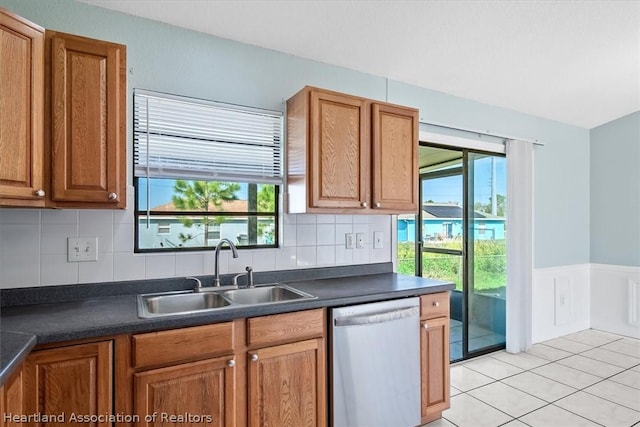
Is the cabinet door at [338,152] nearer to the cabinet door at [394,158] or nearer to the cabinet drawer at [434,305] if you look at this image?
the cabinet door at [394,158]

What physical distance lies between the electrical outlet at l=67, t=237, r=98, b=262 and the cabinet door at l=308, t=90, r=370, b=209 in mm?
1226

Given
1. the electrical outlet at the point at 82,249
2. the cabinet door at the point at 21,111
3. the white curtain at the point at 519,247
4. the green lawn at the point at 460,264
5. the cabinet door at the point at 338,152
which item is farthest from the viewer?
the white curtain at the point at 519,247

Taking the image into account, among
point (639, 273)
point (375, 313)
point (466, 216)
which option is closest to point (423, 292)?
point (375, 313)

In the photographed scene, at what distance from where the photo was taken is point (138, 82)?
6.80 feet

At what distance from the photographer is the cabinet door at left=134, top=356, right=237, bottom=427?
4.89 feet

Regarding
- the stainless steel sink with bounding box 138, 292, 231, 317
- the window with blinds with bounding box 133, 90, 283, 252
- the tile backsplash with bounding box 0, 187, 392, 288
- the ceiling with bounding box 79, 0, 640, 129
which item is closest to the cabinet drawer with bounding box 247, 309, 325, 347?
Answer: the stainless steel sink with bounding box 138, 292, 231, 317

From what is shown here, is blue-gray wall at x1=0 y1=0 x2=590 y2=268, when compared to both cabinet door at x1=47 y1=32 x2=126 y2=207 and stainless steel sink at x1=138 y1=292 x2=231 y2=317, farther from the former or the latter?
stainless steel sink at x1=138 y1=292 x2=231 y2=317

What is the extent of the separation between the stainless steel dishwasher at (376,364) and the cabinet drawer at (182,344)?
1.95 ft

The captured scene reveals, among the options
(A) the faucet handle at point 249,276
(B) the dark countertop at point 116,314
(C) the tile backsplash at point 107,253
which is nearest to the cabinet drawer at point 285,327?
(B) the dark countertop at point 116,314

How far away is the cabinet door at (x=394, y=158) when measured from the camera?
2414 mm

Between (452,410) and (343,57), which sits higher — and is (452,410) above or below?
below

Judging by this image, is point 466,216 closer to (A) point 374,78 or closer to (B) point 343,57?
(A) point 374,78

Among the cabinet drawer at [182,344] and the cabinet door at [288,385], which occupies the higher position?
the cabinet drawer at [182,344]

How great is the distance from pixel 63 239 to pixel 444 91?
9.95 feet
